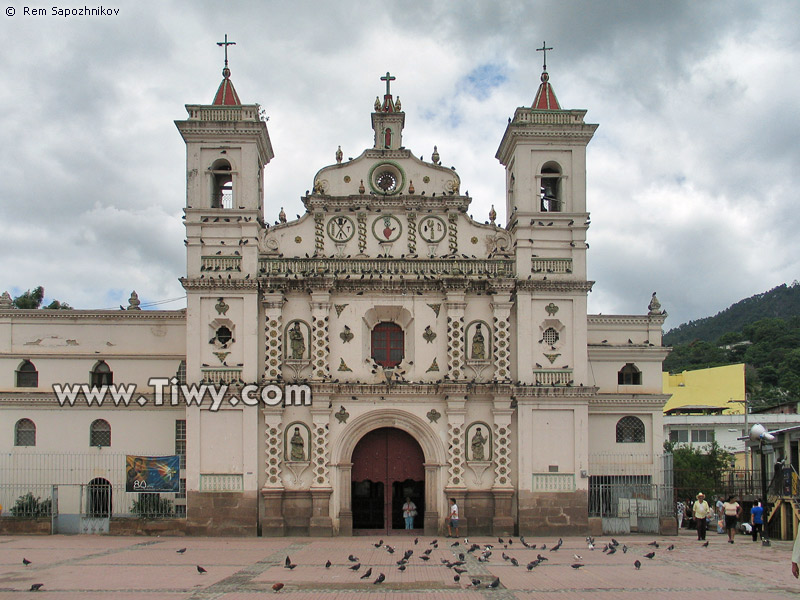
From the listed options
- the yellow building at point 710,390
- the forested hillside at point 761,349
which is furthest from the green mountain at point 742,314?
the yellow building at point 710,390

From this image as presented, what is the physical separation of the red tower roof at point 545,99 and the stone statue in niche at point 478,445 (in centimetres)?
1207

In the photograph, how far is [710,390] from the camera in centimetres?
7075

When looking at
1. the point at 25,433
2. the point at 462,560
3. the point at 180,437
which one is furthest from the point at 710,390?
the point at 25,433

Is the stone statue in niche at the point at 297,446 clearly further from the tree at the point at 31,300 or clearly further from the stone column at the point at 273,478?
the tree at the point at 31,300

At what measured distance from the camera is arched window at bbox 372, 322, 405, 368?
1254 inches

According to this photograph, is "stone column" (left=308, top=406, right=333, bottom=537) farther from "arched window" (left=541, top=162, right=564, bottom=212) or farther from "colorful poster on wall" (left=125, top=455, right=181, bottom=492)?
"arched window" (left=541, top=162, right=564, bottom=212)

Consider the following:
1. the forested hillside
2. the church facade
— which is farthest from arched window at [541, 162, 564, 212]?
the forested hillside

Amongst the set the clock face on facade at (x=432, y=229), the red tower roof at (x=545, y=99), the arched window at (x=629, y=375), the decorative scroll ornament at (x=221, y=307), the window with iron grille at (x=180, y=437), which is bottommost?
the window with iron grille at (x=180, y=437)

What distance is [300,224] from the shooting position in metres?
32.1

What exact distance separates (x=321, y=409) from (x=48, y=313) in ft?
38.8

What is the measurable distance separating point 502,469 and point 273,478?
775 cm

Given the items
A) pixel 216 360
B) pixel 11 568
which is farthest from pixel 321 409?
pixel 11 568

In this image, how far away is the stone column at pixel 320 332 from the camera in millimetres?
30938

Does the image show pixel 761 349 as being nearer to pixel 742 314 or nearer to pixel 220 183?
pixel 742 314
